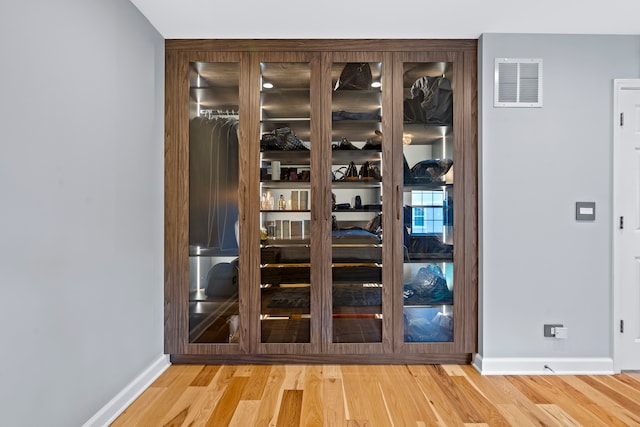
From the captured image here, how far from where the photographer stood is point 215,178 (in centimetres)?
281

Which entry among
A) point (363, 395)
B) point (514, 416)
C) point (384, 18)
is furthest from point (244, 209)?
point (514, 416)

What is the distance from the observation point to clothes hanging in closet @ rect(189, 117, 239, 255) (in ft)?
9.21

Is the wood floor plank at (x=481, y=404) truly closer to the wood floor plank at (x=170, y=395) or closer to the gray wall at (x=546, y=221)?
the gray wall at (x=546, y=221)

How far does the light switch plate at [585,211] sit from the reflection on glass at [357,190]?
4.68ft

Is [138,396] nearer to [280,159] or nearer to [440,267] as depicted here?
[280,159]

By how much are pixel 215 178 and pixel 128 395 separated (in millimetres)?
1527

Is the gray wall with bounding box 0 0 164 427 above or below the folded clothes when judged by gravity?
below

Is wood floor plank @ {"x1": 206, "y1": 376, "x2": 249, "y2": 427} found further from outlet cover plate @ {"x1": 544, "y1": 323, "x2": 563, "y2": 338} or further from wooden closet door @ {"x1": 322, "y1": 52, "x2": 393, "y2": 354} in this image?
outlet cover plate @ {"x1": 544, "y1": 323, "x2": 563, "y2": 338}

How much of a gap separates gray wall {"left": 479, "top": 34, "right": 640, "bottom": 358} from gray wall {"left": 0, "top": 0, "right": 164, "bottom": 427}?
2.39 meters

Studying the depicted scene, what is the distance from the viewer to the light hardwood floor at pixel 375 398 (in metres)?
2.07

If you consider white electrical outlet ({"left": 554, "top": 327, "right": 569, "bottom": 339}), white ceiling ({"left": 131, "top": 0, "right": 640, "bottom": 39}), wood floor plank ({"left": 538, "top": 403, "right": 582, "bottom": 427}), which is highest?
white ceiling ({"left": 131, "top": 0, "right": 640, "bottom": 39})

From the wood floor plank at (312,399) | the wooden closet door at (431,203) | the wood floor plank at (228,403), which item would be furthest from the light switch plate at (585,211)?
the wood floor plank at (228,403)

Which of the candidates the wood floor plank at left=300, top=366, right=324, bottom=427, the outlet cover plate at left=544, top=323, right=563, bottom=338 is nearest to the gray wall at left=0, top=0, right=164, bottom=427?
the wood floor plank at left=300, top=366, right=324, bottom=427

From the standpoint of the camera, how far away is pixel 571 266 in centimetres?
269
